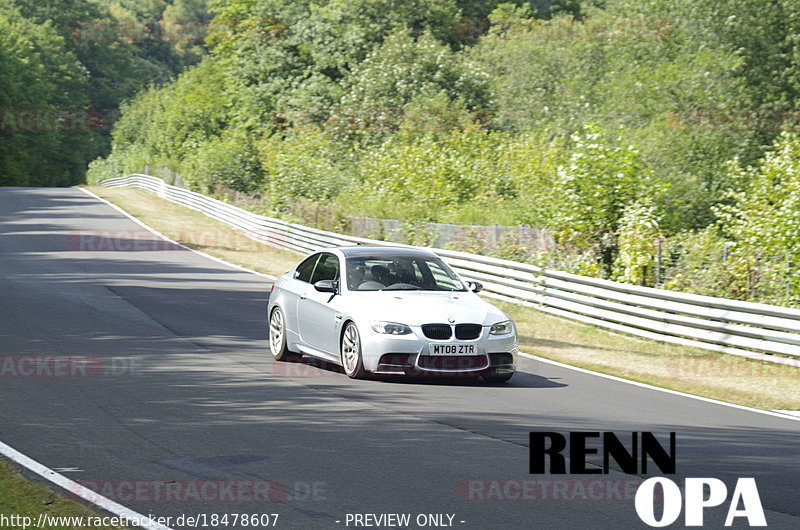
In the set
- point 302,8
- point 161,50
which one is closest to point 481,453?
point 302,8

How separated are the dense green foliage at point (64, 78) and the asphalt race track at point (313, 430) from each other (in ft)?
275

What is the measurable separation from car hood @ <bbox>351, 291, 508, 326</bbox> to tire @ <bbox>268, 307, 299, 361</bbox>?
1555 mm

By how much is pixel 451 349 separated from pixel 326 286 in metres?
1.81

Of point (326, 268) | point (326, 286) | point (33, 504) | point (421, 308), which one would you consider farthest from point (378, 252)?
point (33, 504)

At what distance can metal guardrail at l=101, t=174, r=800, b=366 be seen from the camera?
14.6 metres

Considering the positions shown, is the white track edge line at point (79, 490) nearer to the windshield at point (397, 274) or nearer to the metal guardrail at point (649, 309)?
the windshield at point (397, 274)

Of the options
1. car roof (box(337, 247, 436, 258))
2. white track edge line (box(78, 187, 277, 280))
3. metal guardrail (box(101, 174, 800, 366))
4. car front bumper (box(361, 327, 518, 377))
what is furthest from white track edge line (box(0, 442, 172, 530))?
white track edge line (box(78, 187, 277, 280))

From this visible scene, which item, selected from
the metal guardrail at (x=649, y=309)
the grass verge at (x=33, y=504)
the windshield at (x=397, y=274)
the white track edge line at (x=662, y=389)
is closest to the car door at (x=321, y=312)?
the windshield at (x=397, y=274)

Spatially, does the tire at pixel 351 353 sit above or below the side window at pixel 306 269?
below

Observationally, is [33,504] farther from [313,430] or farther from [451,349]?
[451,349]

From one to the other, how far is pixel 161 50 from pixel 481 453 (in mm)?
127718

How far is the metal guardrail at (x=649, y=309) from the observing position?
47.9ft

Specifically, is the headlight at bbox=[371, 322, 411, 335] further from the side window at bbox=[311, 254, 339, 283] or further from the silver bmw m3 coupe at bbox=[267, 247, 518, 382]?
the side window at bbox=[311, 254, 339, 283]

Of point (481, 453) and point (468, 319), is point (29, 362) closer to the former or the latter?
point (468, 319)
